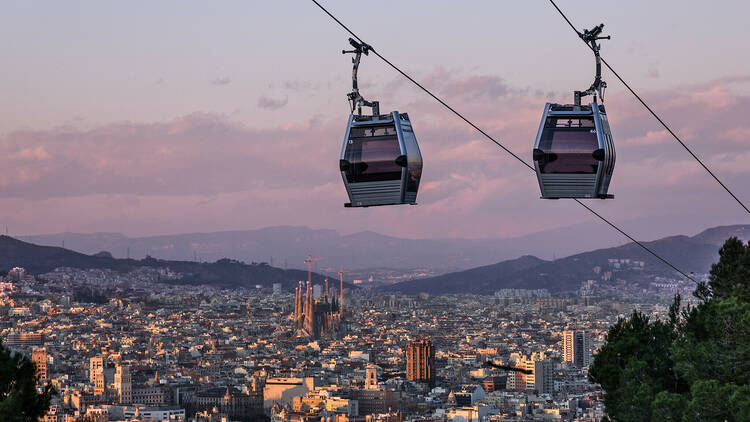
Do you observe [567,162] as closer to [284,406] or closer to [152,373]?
[284,406]

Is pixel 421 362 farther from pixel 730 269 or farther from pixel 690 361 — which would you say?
pixel 690 361

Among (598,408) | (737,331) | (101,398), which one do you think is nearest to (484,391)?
(598,408)

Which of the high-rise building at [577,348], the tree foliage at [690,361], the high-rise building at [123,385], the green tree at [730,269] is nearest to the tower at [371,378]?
the high-rise building at [123,385]

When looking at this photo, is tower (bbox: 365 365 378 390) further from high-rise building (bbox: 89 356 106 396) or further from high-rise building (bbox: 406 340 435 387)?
high-rise building (bbox: 89 356 106 396)

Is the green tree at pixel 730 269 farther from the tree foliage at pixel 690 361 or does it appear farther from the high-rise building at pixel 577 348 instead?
the high-rise building at pixel 577 348

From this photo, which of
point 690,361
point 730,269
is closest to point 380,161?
point 690,361

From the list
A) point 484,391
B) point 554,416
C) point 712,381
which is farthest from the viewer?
point 484,391

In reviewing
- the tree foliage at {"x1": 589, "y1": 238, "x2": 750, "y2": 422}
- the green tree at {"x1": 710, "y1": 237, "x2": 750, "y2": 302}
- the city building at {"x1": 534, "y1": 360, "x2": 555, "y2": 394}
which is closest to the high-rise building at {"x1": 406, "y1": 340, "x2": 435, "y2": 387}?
the city building at {"x1": 534, "y1": 360, "x2": 555, "y2": 394}
